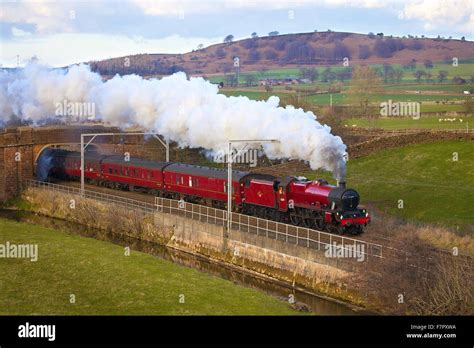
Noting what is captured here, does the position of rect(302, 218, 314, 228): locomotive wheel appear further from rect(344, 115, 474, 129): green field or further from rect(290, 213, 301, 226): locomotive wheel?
rect(344, 115, 474, 129): green field

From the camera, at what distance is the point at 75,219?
56125 millimetres

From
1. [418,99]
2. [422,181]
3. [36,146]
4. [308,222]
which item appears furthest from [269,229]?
[418,99]

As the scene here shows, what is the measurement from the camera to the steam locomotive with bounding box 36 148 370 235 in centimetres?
3750

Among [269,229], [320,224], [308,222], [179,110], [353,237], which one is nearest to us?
[353,237]

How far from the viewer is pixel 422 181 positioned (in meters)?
55.1

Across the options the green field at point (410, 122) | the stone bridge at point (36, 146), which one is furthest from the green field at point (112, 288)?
the green field at point (410, 122)

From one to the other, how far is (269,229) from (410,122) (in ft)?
168

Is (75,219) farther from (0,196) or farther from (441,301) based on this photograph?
(441,301)

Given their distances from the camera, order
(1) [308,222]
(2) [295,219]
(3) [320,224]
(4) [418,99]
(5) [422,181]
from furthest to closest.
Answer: (4) [418,99], (5) [422,181], (2) [295,219], (1) [308,222], (3) [320,224]

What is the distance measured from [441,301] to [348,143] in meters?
45.4

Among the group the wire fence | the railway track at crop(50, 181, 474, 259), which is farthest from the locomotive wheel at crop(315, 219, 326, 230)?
the railway track at crop(50, 181, 474, 259)

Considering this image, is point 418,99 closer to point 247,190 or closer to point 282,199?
point 247,190

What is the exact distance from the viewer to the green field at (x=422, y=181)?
4616 centimetres

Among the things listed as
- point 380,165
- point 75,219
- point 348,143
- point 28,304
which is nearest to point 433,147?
point 380,165
